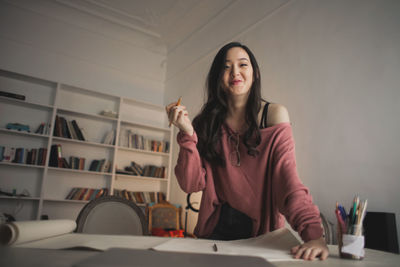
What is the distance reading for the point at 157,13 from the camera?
15.7ft

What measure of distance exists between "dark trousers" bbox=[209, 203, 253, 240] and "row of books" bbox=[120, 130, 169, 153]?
12.8 ft

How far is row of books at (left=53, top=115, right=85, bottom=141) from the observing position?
13.8ft

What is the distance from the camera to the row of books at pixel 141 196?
4589 mm

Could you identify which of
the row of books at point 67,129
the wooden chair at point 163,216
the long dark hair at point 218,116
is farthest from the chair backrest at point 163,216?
the long dark hair at point 218,116

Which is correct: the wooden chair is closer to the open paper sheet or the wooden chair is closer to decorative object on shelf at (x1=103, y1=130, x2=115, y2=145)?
decorative object on shelf at (x1=103, y1=130, x2=115, y2=145)

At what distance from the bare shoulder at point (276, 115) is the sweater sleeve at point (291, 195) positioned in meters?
0.07

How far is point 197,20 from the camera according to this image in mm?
4785

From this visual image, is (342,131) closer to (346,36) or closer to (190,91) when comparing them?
(346,36)

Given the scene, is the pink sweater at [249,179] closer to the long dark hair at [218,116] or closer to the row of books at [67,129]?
the long dark hair at [218,116]

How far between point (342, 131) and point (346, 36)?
0.89m

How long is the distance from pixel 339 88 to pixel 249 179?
1.84m

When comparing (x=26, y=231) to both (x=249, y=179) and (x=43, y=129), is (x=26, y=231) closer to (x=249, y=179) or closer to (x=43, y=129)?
(x=249, y=179)

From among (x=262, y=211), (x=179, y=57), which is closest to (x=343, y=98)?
(x=262, y=211)

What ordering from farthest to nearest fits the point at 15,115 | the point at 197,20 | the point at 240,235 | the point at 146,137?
1. the point at 146,137
2. the point at 197,20
3. the point at 15,115
4. the point at 240,235
